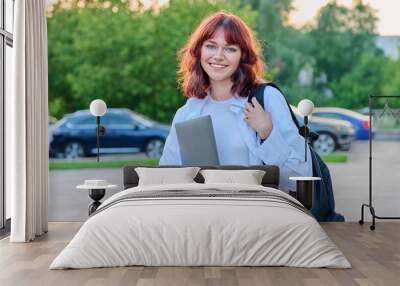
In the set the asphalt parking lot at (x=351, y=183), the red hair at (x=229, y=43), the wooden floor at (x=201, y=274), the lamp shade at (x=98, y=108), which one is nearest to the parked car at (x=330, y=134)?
the asphalt parking lot at (x=351, y=183)

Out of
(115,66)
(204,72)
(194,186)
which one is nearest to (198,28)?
(204,72)

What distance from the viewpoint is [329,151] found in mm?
7727

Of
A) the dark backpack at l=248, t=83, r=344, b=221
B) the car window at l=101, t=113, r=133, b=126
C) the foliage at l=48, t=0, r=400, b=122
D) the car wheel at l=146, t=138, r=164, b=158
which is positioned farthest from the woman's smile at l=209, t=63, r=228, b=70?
the car window at l=101, t=113, r=133, b=126

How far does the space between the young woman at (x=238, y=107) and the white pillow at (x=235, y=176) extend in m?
0.40

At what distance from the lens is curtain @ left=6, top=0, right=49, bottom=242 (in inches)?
242

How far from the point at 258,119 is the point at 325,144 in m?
0.98

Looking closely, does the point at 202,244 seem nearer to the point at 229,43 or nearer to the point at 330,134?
the point at 229,43

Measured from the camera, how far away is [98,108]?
743 centimetres

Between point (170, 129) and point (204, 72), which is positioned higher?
point (204, 72)

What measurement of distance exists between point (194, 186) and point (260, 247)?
3.75 feet

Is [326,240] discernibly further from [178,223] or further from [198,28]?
[198,28]

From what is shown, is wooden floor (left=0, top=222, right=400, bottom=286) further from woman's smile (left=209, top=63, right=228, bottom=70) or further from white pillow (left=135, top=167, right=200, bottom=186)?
woman's smile (left=209, top=63, right=228, bottom=70)

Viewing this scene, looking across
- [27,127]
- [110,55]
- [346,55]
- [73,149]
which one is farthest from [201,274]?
[346,55]

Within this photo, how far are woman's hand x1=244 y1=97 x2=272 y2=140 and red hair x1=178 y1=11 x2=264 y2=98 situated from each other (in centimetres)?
17
